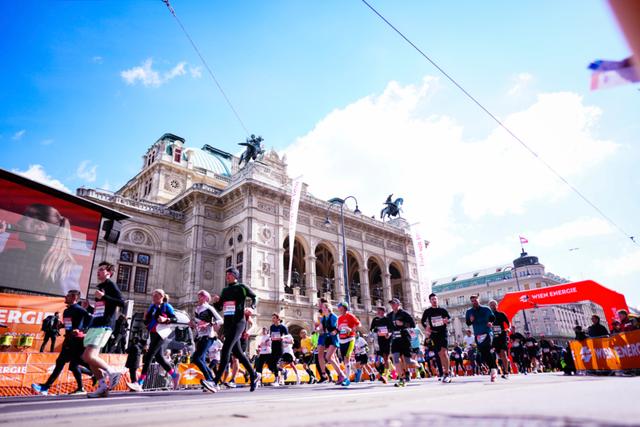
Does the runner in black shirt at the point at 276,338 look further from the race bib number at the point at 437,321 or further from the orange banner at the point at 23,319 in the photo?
the orange banner at the point at 23,319

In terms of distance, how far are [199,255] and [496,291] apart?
6158 centimetres

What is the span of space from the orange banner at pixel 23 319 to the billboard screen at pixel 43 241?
0.58 m

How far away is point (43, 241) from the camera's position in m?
14.7

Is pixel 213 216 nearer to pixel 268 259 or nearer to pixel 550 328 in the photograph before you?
pixel 268 259

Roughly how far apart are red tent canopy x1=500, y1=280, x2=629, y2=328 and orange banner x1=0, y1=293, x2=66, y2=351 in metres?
22.4

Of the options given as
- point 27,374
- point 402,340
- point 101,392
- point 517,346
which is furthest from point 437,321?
point 517,346

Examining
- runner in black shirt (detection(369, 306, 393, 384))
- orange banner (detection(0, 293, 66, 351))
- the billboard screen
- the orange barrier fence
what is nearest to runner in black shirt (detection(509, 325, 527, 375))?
runner in black shirt (detection(369, 306, 393, 384))

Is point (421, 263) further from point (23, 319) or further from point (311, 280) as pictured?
point (23, 319)

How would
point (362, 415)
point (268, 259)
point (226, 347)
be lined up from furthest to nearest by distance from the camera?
point (268, 259), point (226, 347), point (362, 415)

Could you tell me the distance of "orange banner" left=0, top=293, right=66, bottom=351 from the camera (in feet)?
44.4

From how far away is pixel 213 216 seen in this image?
104 ft

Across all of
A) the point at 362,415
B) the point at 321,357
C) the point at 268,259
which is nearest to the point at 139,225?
the point at 268,259

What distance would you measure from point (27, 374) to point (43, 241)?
6.38 meters

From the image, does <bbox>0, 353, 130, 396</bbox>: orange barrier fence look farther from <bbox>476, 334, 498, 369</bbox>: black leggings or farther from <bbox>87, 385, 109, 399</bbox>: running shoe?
<bbox>476, 334, 498, 369</bbox>: black leggings
